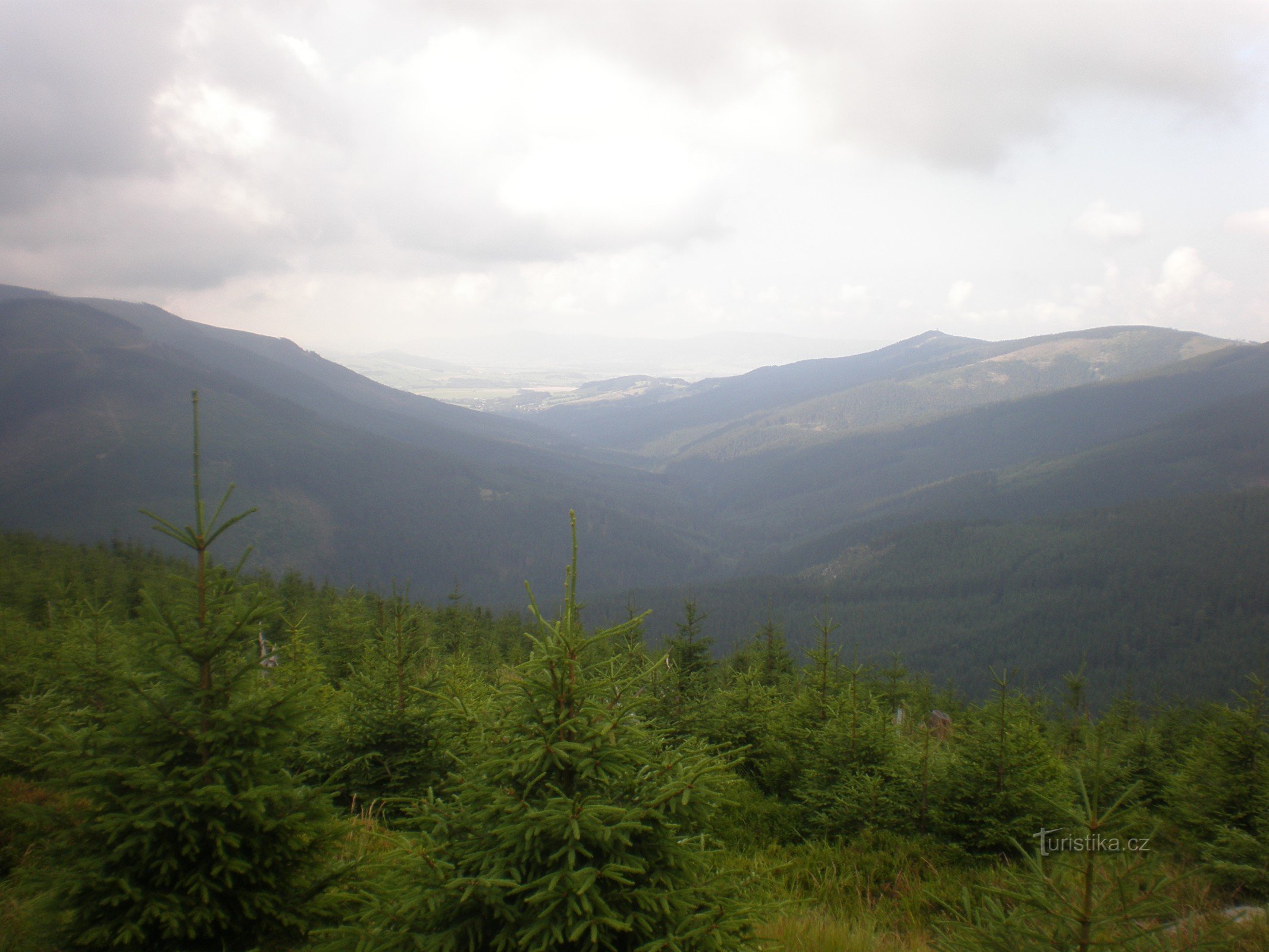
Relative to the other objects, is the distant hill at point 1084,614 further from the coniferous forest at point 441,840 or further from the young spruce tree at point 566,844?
the young spruce tree at point 566,844

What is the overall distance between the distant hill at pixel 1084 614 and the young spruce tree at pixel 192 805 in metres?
127

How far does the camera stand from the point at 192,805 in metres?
4.42

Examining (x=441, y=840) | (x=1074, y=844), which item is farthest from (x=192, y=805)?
(x=1074, y=844)

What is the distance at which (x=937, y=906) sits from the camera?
325 inches

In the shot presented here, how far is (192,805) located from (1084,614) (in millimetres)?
210696

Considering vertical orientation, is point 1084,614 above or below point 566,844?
below

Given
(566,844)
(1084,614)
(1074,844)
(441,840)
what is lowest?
(1084,614)

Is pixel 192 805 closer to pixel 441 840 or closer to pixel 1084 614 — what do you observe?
pixel 441 840

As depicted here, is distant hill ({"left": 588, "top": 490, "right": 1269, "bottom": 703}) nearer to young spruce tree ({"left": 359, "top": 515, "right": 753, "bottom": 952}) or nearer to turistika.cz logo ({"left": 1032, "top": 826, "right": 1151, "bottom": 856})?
turistika.cz logo ({"left": 1032, "top": 826, "right": 1151, "bottom": 856})

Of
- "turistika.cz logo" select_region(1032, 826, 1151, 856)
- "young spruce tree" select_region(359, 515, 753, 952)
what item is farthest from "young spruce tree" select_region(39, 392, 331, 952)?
"turistika.cz logo" select_region(1032, 826, 1151, 856)

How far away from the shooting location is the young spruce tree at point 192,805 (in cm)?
428

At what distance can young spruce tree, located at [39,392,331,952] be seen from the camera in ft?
14.0

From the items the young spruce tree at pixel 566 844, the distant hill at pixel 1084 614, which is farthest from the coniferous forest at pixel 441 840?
the distant hill at pixel 1084 614

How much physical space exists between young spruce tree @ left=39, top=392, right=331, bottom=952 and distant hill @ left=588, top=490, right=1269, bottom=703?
12746 cm
